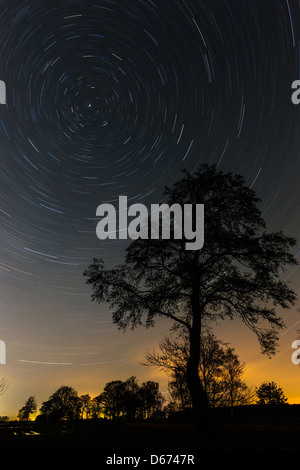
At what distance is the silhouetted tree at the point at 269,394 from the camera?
82.2 meters

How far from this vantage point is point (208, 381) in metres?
31.6

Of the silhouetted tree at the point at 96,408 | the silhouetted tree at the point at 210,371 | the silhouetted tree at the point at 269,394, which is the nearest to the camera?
the silhouetted tree at the point at 210,371

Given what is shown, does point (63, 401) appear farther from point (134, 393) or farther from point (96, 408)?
point (134, 393)

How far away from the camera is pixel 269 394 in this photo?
8375cm

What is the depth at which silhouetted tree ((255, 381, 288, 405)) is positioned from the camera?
82188 mm

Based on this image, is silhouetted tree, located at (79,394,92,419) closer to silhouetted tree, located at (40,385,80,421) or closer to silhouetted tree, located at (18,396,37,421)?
silhouetted tree, located at (40,385,80,421)

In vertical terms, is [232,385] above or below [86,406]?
above

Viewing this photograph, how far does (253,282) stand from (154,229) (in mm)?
5013

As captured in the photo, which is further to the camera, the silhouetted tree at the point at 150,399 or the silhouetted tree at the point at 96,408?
the silhouetted tree at the point at 96,408

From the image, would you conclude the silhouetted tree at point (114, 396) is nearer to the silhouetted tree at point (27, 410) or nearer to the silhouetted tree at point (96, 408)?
the silhouetted tree at point (96, 408)

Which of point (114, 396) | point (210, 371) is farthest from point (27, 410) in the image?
point (210, 371)

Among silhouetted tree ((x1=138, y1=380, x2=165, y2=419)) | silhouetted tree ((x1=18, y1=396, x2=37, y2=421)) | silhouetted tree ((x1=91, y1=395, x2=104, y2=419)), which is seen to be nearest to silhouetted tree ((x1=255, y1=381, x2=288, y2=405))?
silhouetted tree ((x1=138, y1=380, x2=165, y2=419))

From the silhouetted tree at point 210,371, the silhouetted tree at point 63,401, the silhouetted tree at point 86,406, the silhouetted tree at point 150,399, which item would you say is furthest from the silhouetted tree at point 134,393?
the silhouetted tree at point 210,371
